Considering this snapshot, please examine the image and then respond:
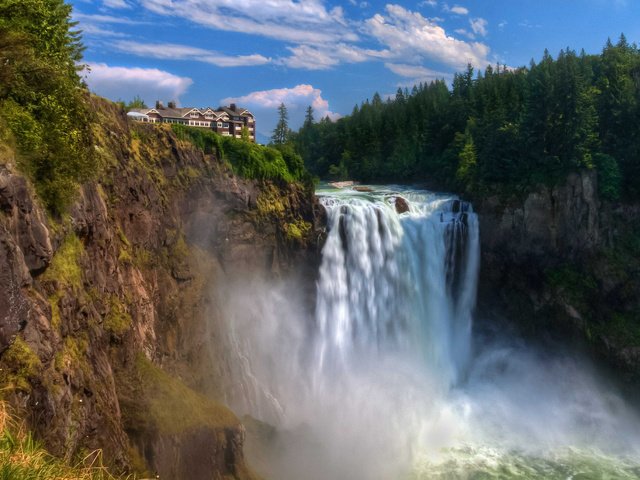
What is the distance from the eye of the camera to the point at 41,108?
1245cm

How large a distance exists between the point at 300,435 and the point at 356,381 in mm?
6550

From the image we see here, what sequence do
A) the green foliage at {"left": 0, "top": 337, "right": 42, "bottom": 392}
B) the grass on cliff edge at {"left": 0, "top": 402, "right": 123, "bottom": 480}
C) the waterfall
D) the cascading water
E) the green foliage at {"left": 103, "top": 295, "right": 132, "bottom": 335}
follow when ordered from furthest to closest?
1. the waterfall
2. the cascading water
3. the green foliage at {"left": 103, "top": 295, "right": 132, "bottom": 335}
4. the green foliage at {"left": 0, "top": 337, "right": 42, "bottom": 392}
5. the grass on cliff edge at {"left": 0, "top": 402, "right": 123, "bottom": 480}

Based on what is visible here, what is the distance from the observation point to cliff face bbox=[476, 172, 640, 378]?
33094 millimetres

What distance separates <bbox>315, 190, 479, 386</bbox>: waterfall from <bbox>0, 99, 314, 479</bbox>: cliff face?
2812 mm

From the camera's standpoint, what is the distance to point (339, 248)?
3027cm

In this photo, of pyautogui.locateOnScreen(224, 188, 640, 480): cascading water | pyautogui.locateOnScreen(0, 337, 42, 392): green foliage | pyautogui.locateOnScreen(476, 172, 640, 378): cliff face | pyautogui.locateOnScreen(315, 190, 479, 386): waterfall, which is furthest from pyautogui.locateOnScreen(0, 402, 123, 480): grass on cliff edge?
pyautogui.locateOnScreen(476, 172, 640, 378): cliff face

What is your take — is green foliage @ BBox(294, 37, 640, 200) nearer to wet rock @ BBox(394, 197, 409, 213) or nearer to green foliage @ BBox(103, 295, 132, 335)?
wet rock @ BBox(394, 197, 409, 213)

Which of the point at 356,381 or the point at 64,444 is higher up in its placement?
the point at 64,444

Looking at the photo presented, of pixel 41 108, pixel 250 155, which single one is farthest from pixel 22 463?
pixel 250 155

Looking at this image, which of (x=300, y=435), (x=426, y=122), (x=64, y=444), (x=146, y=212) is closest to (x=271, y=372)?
(x=300, y=435)

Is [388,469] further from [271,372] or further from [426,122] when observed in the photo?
[426,122]

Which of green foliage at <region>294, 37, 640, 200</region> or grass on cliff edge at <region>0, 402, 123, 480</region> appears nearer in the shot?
grass on cliff edge at <region>0, 402, 123, 480</region>

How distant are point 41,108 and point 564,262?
3235 cm

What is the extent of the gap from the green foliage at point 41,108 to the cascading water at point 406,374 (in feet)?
44.4
